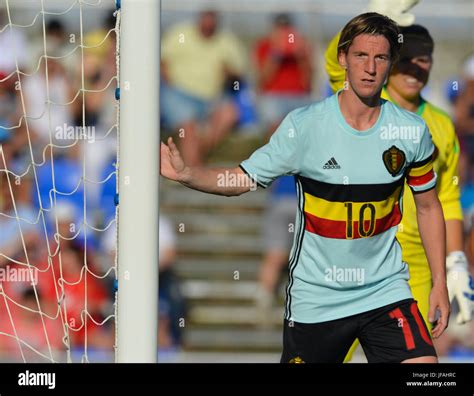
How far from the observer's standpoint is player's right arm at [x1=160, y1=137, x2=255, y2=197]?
4.03 meters

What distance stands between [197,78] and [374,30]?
3182 mm

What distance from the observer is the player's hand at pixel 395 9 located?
4.73m

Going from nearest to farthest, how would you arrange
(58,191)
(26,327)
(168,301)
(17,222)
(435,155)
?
(435,155) < (58,191) < (26,327) < (17,222) < (168,301)

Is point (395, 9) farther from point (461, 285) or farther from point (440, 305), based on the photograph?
point (440, 305)

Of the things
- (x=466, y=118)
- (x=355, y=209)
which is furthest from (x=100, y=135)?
(x=355, y=209)

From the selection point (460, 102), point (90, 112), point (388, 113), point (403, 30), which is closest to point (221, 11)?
point (90, 112)

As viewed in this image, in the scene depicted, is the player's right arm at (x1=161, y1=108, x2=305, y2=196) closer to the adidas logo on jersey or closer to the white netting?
the adidas logo on jersey

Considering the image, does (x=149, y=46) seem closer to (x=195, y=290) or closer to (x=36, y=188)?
(x=36, y=188)

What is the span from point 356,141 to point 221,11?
11.3 ft

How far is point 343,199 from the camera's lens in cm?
416

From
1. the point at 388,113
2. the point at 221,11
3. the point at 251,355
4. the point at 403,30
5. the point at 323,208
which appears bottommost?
the point at 251,355

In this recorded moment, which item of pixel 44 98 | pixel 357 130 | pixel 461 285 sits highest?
pixel 44 98

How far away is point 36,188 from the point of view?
6676 millimetres

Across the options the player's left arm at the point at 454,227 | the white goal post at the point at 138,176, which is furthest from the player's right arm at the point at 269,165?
the player's left arm at the point at 454,227
